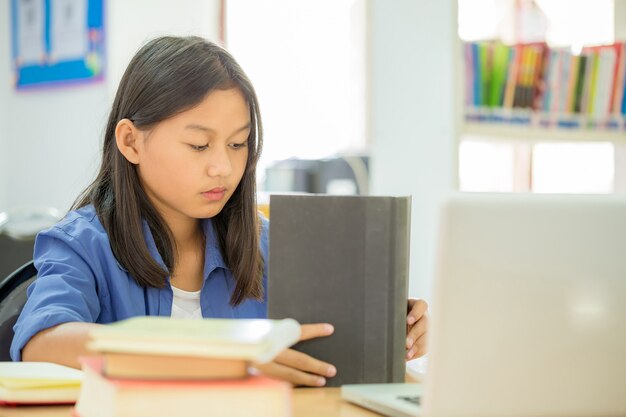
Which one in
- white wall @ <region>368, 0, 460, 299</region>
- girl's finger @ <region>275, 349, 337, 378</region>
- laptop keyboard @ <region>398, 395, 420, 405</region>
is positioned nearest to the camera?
laptop keyboard @ <region>398, 395, 420, 405</region>

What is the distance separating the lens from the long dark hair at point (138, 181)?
4.78 feet

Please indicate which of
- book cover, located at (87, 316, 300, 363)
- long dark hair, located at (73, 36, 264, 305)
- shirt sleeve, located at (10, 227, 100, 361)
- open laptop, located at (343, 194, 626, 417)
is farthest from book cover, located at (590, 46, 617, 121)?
book cover, located at (87, 316, 300, 363)

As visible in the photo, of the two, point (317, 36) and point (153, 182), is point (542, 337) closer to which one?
point (153, 182)

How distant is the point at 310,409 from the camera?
35.7 inches

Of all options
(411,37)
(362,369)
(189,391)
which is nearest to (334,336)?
(362,369)

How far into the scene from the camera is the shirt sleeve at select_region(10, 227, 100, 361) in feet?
3.89

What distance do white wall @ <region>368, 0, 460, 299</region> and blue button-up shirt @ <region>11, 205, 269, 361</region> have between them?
117 centimetres

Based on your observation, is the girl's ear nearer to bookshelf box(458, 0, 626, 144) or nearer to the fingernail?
the fingernail

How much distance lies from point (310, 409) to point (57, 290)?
1.70ft

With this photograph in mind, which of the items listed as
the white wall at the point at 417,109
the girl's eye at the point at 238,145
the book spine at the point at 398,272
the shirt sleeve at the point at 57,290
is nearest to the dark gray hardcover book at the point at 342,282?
the book spine at the point at 398,272

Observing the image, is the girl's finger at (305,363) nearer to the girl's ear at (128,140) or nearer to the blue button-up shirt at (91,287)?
the blue button-up shirt at (91,287)

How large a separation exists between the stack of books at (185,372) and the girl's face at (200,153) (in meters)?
0.71

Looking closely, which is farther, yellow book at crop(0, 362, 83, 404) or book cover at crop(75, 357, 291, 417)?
yellow book at crop(0, 362, 83, 404)

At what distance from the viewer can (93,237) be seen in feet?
4.66
